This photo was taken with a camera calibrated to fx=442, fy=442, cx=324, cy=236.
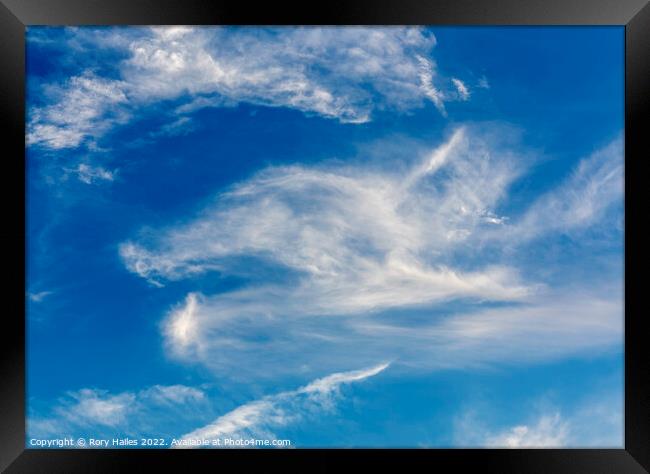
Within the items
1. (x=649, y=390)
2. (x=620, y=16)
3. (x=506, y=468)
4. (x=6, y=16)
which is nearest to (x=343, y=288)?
(x=506, y=468)

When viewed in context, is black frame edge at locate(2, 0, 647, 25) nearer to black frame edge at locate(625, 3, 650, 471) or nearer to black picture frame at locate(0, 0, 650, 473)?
black picture frame at locate(0, 0, 650, 473)

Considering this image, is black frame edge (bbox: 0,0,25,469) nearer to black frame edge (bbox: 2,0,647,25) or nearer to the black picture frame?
the black picture frame

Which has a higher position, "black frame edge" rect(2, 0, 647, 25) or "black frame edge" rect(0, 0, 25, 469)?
"black frame edge" rect(2, 0, 647, 25)

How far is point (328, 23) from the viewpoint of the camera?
3.25 meters

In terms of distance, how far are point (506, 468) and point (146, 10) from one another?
13.8 ft

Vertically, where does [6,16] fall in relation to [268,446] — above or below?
above

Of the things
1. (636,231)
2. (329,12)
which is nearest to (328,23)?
(329,12)

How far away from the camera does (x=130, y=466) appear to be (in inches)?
126

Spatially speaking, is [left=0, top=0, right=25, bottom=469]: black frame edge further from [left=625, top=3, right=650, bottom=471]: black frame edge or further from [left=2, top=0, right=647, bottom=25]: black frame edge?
[left=625, top=3, right=650, bottom=471]: black frame edge

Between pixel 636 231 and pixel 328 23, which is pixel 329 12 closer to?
pixel 328 23

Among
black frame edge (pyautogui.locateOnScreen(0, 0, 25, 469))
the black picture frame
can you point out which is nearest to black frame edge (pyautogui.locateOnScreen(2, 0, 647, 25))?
the black picture frame

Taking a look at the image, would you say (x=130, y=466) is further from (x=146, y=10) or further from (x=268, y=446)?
(x=146, y=10)

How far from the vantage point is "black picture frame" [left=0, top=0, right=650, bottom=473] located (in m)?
3.16

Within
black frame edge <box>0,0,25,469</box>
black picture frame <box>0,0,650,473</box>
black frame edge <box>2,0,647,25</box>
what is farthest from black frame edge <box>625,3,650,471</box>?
black frame edge <box>0,0,25,469</box>
